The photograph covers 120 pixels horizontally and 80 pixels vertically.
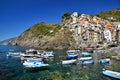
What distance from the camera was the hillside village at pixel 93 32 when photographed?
484ft

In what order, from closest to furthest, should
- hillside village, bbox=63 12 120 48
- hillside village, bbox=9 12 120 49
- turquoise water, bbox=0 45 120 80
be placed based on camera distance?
turquoise water, bbox=0 45 120 80, hillside village, bbox=63 12 120 48, hillside village, bbox=9 12 120 49

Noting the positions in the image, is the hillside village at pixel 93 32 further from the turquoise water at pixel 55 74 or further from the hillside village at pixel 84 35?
the turquoise water at pixel 55 74

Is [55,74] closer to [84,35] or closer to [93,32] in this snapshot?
[84,35]

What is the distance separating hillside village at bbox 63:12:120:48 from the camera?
484 feet

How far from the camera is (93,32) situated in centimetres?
15212

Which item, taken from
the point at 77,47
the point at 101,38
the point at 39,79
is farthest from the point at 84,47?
the point at 39,79

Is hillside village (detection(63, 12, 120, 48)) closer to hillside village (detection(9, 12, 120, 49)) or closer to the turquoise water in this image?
hillside village (detection(9, 12, 120, 49))

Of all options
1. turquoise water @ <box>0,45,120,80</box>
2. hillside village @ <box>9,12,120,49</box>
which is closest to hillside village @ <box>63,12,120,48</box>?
hillside village @ <box>9,12,120,49</box>

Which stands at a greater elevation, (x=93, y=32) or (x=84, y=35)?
(x=93, y=32)

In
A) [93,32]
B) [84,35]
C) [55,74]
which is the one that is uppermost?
[93,32]

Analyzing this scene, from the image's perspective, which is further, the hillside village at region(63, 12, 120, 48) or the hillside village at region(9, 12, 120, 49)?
the hillside village at region(9, 12, 120, 49)

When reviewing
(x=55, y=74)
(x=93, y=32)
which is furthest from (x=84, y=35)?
(x=55, y=74)

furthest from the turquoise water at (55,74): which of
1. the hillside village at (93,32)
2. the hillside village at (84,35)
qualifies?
the hillside village at (93,32)

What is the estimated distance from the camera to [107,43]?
5704 inches
